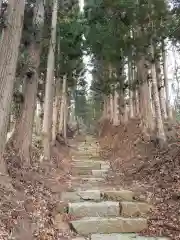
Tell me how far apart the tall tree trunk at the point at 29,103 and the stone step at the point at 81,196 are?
1.76 meters

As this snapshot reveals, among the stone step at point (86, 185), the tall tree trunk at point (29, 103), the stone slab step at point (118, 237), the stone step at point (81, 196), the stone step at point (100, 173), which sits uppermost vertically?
the tall tree trunk at point (29, 103)

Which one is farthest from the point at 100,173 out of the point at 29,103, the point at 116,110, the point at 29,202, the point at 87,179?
the point at 116,110

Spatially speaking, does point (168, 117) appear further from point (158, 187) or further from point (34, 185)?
point (34, 185)

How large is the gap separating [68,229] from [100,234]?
0.73 m

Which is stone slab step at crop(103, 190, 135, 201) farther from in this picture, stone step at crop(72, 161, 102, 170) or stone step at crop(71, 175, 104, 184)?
stone step at crop(72, 161, 102, 170)

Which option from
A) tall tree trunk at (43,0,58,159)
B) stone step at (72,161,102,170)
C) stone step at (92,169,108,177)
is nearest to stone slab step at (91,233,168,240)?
stone step at (92,169,108,177)

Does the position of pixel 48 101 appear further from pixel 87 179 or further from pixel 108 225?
pixel 108 225

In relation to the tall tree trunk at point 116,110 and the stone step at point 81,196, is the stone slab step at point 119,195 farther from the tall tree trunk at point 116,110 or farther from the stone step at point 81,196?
the tall tree trunk at point 116,110

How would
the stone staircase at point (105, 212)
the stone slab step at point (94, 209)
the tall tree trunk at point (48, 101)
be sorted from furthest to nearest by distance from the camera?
the tall tree trunk at point (48, 101) → the stone slab step at point (94, 209) → the stone staircase at point (105, 212)

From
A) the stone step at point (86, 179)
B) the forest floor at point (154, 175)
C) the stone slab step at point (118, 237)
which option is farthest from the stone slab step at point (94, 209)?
the stone step at point (86, 179)

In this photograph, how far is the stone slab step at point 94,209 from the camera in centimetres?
798

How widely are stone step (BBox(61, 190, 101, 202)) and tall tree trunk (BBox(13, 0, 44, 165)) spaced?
1.76m

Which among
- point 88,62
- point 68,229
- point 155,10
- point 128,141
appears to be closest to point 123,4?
point 155,10

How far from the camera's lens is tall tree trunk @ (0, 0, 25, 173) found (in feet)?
24.0
